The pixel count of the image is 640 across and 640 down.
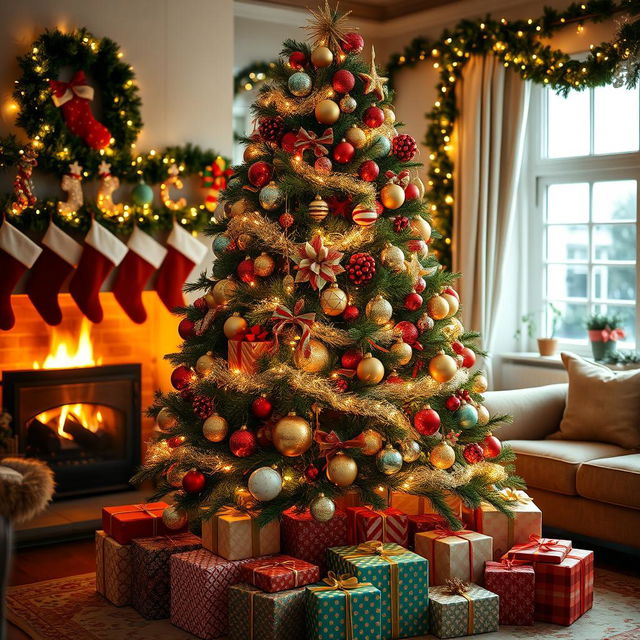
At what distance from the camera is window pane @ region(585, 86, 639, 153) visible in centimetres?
504

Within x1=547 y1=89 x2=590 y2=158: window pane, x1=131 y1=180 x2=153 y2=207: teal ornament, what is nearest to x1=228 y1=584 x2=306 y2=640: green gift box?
x1=131 y1=180 x2=153 y2=207: teal ornament

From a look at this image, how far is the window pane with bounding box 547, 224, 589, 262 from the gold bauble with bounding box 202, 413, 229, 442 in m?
2.87

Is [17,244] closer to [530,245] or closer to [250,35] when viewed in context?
[250,35]

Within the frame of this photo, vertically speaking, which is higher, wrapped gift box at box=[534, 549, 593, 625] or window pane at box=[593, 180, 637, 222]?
window pane at box=[593, 180, 637, 222]

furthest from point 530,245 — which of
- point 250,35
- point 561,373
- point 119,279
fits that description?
point 119,279

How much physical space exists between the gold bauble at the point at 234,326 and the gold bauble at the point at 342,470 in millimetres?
565

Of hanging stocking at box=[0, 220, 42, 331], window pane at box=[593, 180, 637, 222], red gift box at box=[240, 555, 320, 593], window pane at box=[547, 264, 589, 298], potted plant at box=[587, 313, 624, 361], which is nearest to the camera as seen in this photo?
red gift box at box=[240, 555, 320, 593]

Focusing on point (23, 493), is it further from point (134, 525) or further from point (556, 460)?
point (556, 460)

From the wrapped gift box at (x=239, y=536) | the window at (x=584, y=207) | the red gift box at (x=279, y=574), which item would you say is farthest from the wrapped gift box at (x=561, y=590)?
the window at (x=584, y=207)

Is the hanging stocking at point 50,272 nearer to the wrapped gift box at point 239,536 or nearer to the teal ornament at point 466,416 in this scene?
the wrapped gift box at point 239,536

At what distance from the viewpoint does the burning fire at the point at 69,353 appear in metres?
4.72

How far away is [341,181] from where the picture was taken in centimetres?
328

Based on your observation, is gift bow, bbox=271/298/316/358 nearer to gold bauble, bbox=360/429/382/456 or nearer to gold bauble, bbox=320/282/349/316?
gold bauble, bbox=320/282/349/316

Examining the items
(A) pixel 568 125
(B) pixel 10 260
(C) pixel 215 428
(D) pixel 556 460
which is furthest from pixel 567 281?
(B) pixel 10 260
